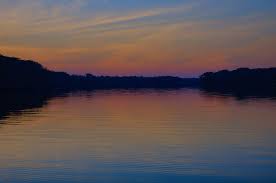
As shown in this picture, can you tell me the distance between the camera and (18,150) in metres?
27.6

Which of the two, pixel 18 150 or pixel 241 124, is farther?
pixel 241 124

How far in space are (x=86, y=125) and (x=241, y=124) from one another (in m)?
14.0

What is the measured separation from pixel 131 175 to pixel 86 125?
22.5 meters

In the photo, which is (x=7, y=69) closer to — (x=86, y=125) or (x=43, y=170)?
(x=86, y=125)

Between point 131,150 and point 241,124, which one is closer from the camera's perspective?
point 131,150

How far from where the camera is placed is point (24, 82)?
16638 cm

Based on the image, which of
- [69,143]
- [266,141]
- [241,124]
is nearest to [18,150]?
[69,143]

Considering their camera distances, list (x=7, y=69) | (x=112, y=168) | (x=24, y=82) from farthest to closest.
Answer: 1. (x=24, y=82)
2. (x=7, y=69)
3. (x=112, y=168)

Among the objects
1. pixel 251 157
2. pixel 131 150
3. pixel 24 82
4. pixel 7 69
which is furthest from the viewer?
pixel 24 82

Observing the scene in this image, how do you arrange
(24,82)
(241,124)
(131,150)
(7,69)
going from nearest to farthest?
1. (131,150)
2. (241,124)
3. (7,69)
4. (24,82)

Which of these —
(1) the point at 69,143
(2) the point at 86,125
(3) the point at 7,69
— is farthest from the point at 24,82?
(1) the point at 69,143

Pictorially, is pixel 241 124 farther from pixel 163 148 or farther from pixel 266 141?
pixel 163 148

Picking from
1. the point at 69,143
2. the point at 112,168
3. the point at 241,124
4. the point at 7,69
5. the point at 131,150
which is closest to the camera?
the point at 112,168

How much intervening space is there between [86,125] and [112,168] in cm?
2071
